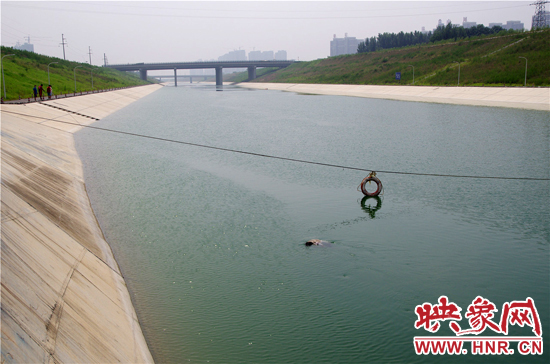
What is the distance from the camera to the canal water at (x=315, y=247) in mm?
10820

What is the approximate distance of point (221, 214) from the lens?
1898cm

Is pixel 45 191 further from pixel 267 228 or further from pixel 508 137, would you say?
pixel 508 137

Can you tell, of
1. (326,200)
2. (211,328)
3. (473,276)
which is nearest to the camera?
(211,328)

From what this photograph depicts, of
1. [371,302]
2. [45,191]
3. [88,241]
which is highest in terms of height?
[45,191]

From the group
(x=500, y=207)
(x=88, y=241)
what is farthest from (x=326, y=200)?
(x=88, y=241)

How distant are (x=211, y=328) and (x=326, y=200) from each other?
432 inches

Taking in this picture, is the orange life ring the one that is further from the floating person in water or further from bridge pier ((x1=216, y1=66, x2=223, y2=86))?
bridge pier ((x1=216, y1=66, x2=223, y2=86))

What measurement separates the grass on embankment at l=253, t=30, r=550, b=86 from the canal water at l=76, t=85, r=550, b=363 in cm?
4950

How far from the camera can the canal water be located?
35.5ft

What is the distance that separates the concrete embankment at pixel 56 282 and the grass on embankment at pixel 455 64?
69139mm

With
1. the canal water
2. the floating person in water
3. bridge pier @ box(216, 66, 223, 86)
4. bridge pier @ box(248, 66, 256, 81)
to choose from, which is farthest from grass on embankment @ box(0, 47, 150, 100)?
bridge pier @ box(248, 66, 256, 81)

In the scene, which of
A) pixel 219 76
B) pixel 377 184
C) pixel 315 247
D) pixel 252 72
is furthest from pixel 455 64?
pixel 219 76

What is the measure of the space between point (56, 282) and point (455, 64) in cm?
9726

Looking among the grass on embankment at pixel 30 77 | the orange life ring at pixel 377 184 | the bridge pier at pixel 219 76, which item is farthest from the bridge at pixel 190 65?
the orange life ring at pixel 377 184
